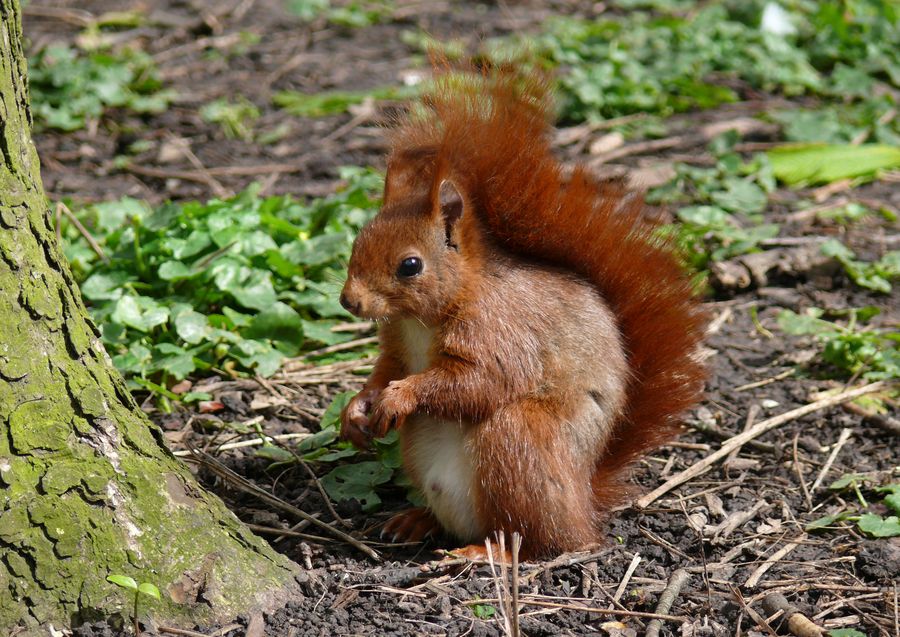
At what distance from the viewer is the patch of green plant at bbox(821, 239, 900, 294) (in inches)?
142

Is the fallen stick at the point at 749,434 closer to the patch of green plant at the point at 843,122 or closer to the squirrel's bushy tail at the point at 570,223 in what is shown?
the squirrel's bushy tail at the point at 570,223

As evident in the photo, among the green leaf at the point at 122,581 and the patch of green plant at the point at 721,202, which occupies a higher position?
the green leaf at the point at 122,581

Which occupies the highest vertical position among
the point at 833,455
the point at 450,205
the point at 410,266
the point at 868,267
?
the point at 450,205

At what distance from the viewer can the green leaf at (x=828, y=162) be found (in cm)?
446

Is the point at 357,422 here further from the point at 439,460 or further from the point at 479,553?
the point at 479,553

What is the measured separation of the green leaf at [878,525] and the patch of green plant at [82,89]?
3.87 m

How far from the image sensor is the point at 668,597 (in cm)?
214

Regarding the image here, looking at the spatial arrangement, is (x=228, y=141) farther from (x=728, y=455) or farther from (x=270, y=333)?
(x=728, y=455)

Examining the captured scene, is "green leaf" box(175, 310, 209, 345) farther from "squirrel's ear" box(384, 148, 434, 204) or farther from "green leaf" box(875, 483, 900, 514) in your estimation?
"green leaf" box(875, 483, 900, 514)

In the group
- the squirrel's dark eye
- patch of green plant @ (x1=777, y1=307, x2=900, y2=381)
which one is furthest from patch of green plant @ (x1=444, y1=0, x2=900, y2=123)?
the squirrel's dark eye

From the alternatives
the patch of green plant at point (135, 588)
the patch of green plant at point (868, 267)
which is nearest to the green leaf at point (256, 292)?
the patch of green plant at point (135, 588)

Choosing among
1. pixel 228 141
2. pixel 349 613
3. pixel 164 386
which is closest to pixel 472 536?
pixel 349 613

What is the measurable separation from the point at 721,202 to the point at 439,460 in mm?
2202

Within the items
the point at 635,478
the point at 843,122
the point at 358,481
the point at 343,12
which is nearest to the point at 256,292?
the point at 358,481
